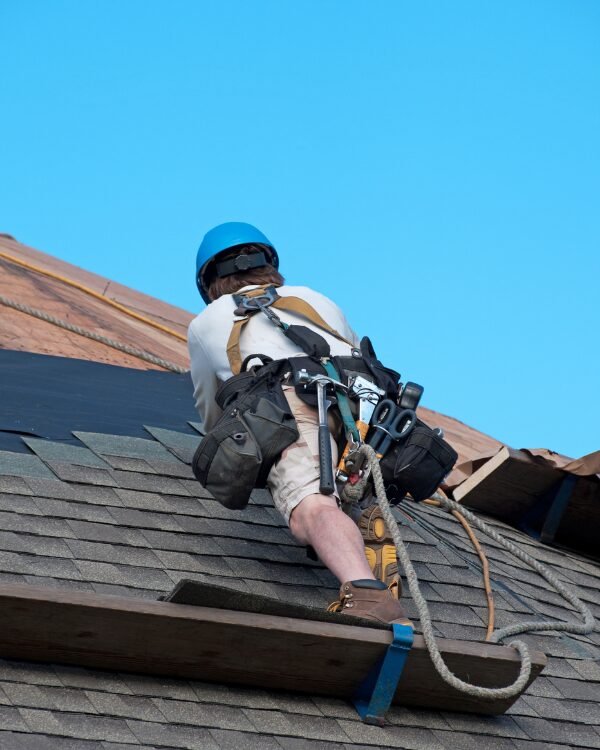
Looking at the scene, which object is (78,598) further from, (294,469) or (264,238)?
(264,238)

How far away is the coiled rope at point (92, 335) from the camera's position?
290 inches

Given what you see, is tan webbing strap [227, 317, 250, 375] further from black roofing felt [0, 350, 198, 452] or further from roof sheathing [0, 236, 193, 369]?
roof sheathing [0, 236, 193, 369]

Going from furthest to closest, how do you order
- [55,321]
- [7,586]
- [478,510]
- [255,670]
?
[55,321] < [478,510] < [255,670] < [7,586]

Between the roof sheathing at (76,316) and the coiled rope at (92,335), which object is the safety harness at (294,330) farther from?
the roof sheathing at (76,316)

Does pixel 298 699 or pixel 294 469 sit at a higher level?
pixel 294 469

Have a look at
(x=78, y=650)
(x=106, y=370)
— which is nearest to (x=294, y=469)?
(x=78, y=650)

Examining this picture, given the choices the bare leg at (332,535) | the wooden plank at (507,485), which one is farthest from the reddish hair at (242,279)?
the wooden plank at (507,485)

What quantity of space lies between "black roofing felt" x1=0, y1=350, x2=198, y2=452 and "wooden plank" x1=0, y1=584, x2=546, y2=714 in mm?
1773

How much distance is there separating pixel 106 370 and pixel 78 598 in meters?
4.00

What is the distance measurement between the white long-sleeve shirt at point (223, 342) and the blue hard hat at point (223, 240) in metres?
0.35

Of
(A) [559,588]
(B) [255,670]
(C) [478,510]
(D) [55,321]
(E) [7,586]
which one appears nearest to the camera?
(E) [7,586]

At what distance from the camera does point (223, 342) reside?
430cm

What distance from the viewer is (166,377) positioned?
710cm

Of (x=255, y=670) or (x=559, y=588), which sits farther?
(x=559, y=588)
